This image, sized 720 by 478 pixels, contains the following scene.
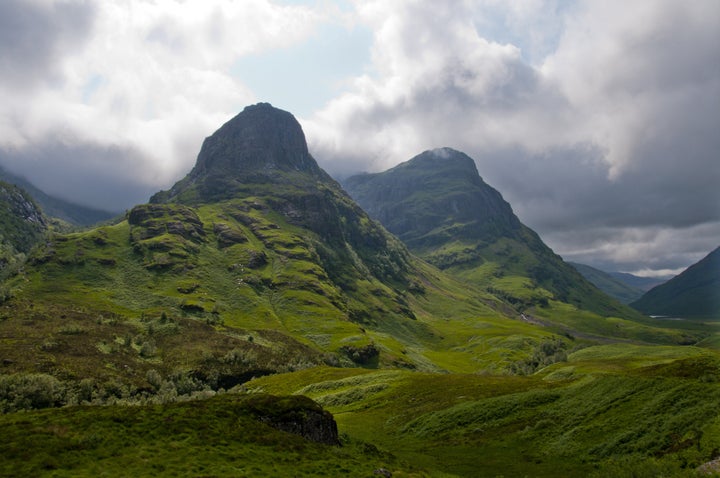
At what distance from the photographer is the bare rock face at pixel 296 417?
43.4 m

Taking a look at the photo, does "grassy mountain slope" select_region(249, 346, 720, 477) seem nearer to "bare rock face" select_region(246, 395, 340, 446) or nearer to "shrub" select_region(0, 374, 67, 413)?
"bare rock face" select_region(246, 395, 340, 446)

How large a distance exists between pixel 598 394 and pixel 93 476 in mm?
56135

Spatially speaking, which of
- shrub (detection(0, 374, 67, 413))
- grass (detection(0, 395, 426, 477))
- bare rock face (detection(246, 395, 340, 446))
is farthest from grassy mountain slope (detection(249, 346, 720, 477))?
shrub (detection(0, 374, 67, 413))

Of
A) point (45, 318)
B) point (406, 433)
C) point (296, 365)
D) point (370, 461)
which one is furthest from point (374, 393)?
point (45, 318)

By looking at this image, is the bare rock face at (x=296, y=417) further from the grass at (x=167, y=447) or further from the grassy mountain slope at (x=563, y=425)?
the grassy mountain slope at (x=563, y=425)

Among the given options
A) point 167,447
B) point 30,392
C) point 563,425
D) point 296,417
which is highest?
point 167,447

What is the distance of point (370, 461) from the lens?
3897 centimetres

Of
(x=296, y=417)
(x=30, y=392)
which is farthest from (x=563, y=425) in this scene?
(x=30, y=392)

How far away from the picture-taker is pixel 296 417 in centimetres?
4403

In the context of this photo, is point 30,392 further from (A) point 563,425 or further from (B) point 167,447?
(A) point 563,425

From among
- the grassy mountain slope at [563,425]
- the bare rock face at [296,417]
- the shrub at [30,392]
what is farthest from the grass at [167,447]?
the shrub at [30,392]

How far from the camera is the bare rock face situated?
43375mm

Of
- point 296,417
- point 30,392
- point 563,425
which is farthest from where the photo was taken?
point 30,392

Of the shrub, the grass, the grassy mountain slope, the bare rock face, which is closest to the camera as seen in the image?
the grass
